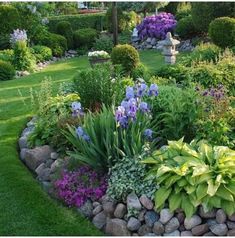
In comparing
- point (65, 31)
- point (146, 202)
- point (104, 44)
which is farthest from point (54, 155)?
point (65, 31)

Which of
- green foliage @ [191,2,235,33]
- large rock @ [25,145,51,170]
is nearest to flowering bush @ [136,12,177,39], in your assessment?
green foliage @ [191,2,235,33]

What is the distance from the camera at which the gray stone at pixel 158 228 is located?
4438 millimetres

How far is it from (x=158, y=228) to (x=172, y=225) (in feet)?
0.48

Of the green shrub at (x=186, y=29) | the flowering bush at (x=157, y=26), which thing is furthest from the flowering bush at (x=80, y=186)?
the flowering bush at (x=157, y=26)

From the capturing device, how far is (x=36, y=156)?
243 inches

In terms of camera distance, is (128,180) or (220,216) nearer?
(220,216)

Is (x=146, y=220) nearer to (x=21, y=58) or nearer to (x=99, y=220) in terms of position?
(x=99, y=220)

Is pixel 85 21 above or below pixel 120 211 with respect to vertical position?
below

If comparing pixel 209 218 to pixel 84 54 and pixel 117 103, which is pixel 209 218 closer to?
pixel 117 103

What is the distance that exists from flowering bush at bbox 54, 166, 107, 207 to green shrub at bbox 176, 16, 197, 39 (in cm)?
1431

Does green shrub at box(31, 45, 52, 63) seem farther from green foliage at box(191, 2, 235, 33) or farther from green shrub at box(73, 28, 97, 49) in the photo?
green foliage at box(191, 2, 235, 33)

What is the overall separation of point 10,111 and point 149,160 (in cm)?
492

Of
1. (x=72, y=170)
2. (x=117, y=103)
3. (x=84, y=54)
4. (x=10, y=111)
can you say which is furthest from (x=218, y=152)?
(x=84, y=54)

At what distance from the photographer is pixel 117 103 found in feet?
22.2
